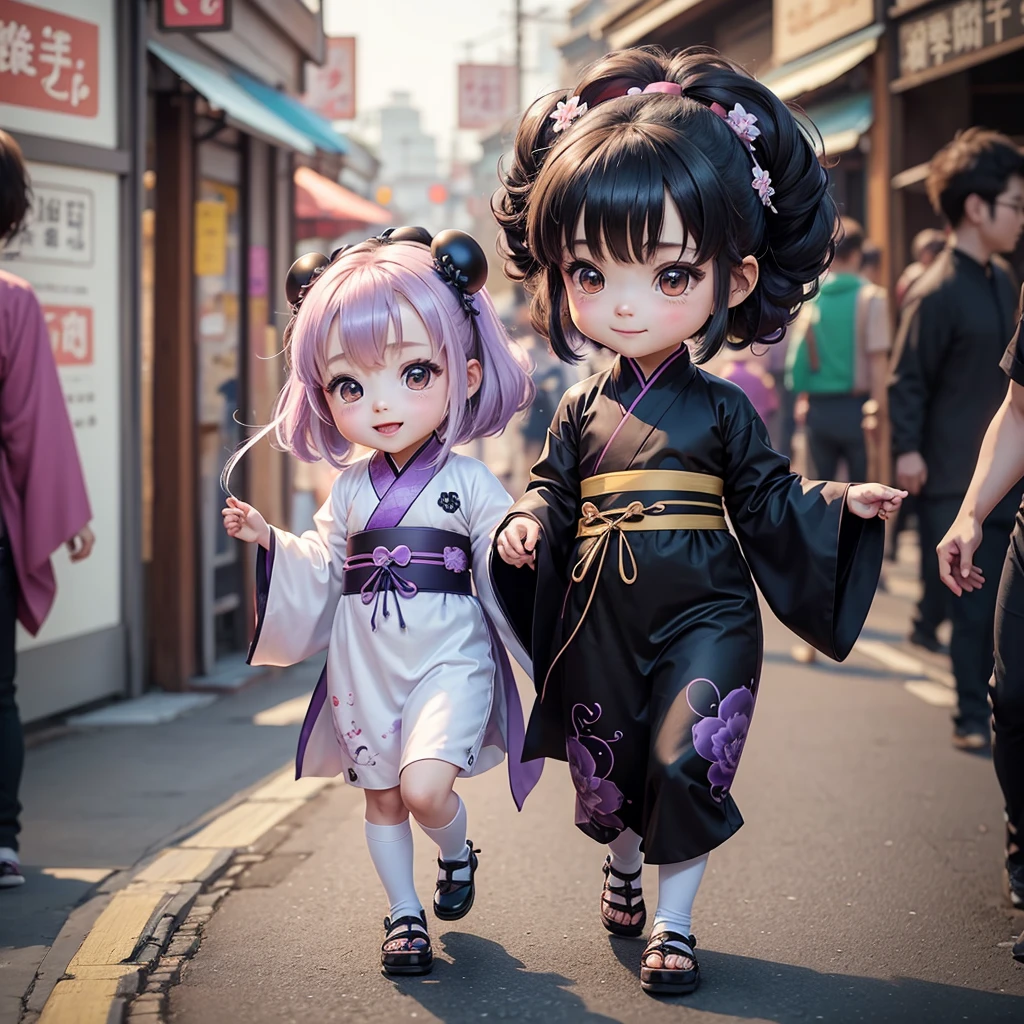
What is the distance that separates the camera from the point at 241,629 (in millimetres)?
8969

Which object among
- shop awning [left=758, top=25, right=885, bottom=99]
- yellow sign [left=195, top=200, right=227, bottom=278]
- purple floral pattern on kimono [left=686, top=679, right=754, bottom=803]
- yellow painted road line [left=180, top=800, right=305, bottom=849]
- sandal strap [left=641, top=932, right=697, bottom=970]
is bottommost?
yellow painted road line [left=180, top=800, right=305, bottom=849]

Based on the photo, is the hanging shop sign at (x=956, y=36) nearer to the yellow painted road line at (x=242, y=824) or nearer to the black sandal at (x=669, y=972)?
the yellow painted road line at (x=242, y=824)

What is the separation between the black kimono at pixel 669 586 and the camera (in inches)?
143

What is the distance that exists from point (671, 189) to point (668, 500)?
0.71m

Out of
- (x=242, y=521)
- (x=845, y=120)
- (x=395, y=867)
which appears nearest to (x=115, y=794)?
(x=395, y=867)

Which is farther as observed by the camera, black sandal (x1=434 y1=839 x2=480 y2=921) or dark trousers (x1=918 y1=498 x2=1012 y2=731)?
dark trousers (x1=918 y1=498 x2=1012 y2=731)

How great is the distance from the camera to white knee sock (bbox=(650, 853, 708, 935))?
3645 mm

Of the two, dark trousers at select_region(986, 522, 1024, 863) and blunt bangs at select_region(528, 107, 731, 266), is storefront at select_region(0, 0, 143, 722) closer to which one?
blunt bangs at select_region(528, 107, 731, 266)

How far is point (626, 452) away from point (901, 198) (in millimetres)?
9346

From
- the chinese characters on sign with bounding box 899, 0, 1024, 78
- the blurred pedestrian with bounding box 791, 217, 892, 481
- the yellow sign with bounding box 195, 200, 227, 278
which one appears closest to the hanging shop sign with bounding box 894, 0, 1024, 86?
the chinese characters on sign with bounding box 899, 0, 1024, 78

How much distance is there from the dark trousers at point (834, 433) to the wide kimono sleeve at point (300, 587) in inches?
215

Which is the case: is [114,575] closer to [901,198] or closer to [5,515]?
[5,515]

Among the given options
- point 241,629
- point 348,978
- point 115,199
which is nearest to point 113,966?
point 348,978

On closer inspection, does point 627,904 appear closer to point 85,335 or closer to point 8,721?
point 8,721
